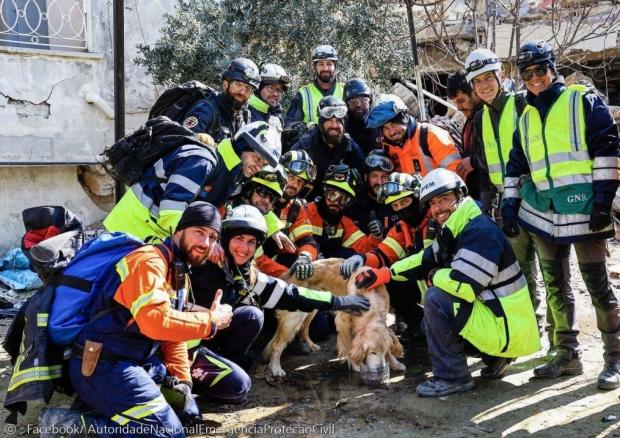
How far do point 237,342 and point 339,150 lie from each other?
2.55 meters

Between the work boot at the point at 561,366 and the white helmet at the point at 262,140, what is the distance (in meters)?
2.67

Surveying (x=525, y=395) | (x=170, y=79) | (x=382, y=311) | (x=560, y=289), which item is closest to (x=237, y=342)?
(x=382, y=311)

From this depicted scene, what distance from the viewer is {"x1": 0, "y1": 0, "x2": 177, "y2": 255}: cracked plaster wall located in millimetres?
9828

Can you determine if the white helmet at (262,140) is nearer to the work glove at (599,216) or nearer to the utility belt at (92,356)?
the utility belt at (92,356)

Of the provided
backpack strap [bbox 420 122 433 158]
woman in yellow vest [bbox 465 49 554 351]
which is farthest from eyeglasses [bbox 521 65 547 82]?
backpack strap [bbox 420 122 433 158]

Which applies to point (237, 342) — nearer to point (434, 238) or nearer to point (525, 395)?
point (434, 238)

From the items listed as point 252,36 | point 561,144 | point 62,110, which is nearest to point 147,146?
point 561,144

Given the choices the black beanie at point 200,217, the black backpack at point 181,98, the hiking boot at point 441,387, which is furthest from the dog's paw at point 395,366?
the black backpack at point 181,98

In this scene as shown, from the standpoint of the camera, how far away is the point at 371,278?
552 centimetres

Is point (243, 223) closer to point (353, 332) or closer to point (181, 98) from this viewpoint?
point (353, 332)

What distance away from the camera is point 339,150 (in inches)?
277

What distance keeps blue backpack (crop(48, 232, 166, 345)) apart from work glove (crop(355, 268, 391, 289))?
6.43 feet

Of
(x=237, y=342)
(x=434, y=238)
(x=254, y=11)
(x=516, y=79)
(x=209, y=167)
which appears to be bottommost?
(x=237, y=342)

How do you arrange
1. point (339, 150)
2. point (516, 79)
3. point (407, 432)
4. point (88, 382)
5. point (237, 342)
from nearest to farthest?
point (88, 382) → point (407, 432) → point (237, 342) → point (339, 150) → point (516, 79)
